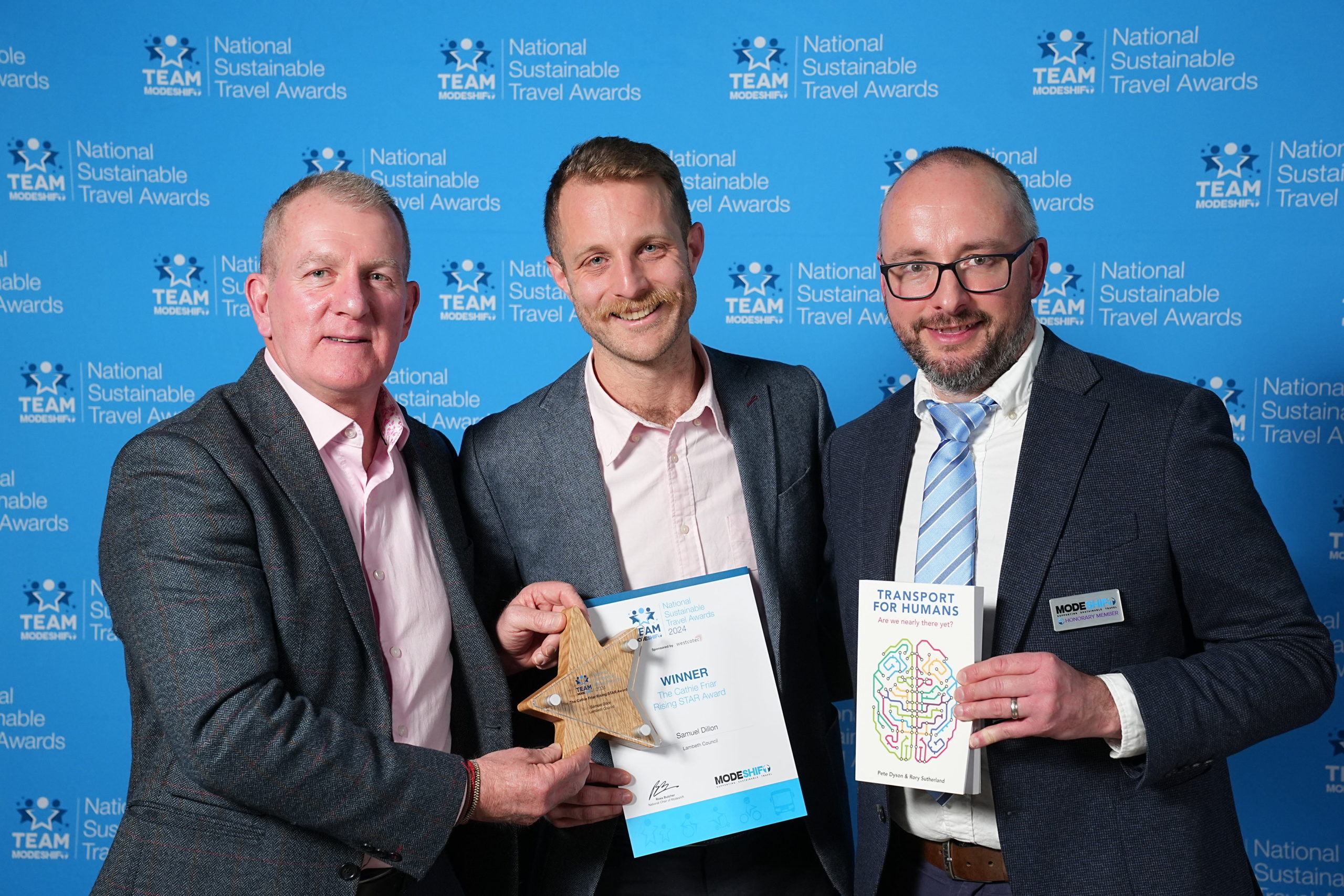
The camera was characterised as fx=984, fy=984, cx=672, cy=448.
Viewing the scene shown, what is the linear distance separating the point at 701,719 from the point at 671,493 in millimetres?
567

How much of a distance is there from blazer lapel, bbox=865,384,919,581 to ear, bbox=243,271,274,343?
1.39 m

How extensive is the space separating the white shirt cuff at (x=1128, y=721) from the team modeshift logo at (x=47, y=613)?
418 cm

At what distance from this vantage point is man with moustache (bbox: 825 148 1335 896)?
1796 millimetres

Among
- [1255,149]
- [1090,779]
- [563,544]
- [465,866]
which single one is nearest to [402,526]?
[563,544]

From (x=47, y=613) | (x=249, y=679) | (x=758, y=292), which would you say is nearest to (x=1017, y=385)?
(x=249, y=679)

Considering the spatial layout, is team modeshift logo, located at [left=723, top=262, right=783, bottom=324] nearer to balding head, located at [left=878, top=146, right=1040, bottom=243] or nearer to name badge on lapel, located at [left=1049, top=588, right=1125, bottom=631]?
balding head, located at [left=878, top=146, right=1040, bottom=243]

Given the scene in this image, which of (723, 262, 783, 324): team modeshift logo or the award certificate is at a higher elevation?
(723, 262, 783, 324): team modeshift logo

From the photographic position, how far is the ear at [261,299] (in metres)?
2.16

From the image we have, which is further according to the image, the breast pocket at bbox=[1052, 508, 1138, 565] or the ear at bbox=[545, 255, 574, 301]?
the ear at bbox=[545, 255, 574, 301]

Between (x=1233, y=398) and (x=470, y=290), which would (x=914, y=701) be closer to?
(x=1233, y=398)

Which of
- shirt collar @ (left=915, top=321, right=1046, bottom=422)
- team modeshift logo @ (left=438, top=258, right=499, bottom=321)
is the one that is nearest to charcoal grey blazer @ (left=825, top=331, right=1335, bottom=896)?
shirt collar @ (left=915, top=321, right=1046, bottom=422)

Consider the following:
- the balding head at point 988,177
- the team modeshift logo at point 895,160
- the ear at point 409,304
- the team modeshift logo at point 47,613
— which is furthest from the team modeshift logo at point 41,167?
the balding head at point 988,177

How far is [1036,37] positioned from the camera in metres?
3.86

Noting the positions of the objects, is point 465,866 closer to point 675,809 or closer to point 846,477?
point 675,809
